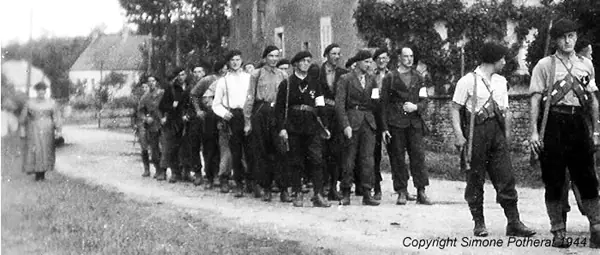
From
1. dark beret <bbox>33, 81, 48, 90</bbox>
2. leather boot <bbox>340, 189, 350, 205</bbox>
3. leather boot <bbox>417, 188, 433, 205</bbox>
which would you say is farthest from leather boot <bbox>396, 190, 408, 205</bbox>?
dark beret <bbox>33, 81, 48, 90</bbox>

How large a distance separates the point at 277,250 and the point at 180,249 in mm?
804

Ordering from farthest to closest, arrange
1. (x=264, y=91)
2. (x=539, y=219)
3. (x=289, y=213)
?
1. (x=264, y=91)
2. (x=289, y=213)
3. (x=539, y=219)

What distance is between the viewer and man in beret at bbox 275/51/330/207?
444 inches

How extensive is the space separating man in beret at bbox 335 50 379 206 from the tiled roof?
2666mm

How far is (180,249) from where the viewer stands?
7164 mm

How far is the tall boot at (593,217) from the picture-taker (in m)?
7.79

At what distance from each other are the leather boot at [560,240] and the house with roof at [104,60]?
3768 millimetres

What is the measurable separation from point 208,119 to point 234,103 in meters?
1.25

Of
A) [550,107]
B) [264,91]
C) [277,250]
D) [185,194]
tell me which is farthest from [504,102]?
[185,194]

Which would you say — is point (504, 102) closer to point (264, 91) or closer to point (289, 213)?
point (289, 213)

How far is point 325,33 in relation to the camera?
21.8 metres

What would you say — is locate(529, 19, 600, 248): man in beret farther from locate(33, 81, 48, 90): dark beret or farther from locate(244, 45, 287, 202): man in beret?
locate(244, 45, 287, 202): man in beret

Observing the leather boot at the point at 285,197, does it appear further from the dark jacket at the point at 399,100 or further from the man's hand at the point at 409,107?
the man's hand at the point at 409,107

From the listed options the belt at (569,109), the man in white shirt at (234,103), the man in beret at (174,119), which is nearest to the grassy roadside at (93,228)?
the man in white shirt at (234,103)
